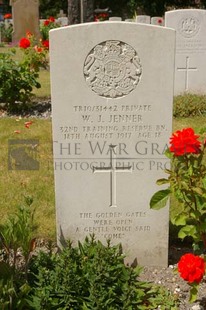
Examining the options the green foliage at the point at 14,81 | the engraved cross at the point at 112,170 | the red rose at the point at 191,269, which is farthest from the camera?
the green foliage at the point at 14,81

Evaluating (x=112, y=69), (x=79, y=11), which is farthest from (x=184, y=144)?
(x=79, y=11)

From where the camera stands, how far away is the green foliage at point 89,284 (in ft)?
8.98

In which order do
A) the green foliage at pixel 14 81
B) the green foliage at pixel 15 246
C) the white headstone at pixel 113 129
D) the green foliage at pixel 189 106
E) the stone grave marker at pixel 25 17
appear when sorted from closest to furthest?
1. the green foliage at pixel 15 246
2. the white headstone at pixel 113 129
3. the green foliage at pixel 14 81
4. the green foliage at pixel 189 106
5. the stone grave marker at pixel 25 17

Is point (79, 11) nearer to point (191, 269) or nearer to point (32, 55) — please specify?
point (32, 55)

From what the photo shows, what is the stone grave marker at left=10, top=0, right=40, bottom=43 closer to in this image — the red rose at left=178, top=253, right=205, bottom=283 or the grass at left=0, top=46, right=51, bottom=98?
the grass at left=0, top=46, right=51, bottom=98

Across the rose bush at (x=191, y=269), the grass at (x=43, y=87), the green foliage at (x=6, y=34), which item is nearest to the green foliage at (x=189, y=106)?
the grass at (x=43, y=87)

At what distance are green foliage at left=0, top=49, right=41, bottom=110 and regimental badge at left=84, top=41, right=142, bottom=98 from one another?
13.6 ft

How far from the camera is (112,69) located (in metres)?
3.02

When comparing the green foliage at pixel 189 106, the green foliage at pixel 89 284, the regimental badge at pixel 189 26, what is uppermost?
A: the regimental badge at pixel 189 26

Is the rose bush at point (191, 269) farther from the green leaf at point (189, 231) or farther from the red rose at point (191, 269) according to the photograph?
the green leaf at point (189, 231)

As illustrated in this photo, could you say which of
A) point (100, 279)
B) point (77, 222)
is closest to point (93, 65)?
point (77, 222)

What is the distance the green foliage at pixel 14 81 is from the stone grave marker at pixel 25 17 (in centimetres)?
1035

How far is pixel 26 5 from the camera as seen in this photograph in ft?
57.0

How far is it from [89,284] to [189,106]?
4894mm
